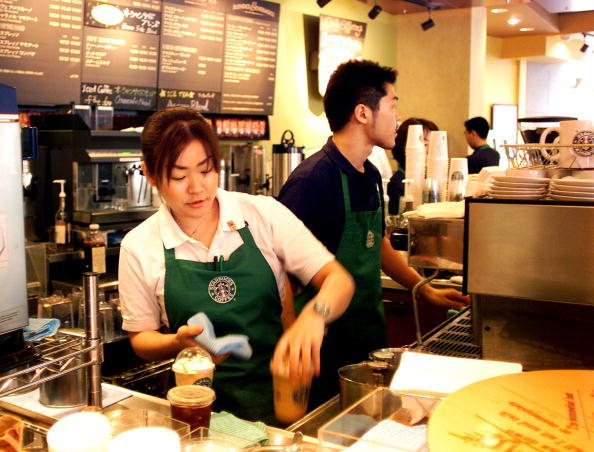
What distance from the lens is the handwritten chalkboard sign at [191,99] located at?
5.63 metres

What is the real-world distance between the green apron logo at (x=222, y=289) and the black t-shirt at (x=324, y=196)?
0.74 meters

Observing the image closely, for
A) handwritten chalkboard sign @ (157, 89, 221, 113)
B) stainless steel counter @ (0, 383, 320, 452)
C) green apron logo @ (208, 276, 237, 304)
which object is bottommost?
stainless steel counter @ (0, 383, 320, 452)

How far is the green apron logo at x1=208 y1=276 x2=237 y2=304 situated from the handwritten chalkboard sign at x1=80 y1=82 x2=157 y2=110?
3418 mm

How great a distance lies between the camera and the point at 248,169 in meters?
6.08

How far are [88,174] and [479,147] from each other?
419cm

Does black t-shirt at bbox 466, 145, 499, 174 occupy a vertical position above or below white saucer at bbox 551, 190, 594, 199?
above

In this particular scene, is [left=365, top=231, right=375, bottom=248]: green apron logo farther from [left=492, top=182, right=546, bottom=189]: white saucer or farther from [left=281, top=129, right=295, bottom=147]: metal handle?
[left=281, top=129, right=295, bottom=147]: metal handle

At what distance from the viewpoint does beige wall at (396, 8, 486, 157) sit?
8.01 metres

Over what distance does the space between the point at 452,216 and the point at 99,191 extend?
3.10m

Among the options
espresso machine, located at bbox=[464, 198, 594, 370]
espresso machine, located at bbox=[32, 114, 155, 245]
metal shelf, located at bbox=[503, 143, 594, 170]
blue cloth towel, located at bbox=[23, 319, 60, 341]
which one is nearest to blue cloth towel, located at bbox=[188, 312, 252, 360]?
blue cloth towel, located at bbox=[23, 319, 60, 341]

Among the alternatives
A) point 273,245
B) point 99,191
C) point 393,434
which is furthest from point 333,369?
point 99,191

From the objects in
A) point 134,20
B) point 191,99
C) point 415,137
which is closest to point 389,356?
point 415,137

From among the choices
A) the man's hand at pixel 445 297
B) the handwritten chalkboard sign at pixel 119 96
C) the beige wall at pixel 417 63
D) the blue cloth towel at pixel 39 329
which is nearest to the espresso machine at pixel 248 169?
the handwritten chalkboard sign at pixel 119 96

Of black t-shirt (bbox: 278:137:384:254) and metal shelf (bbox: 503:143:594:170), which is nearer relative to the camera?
metal shelf (bbox: 503:143:594:170)
